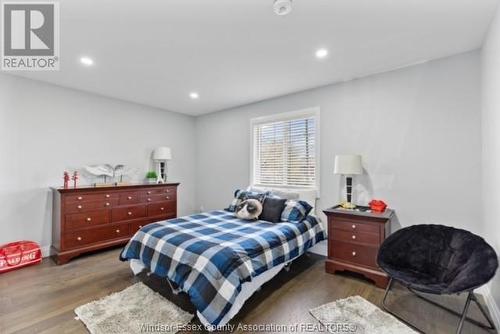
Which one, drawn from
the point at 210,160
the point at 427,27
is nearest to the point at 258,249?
the point at 427,27

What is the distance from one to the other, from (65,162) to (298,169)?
3.67 m

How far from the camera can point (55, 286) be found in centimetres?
257

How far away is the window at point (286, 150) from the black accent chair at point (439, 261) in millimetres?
1511

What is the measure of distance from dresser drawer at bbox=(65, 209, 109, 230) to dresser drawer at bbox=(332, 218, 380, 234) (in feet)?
10.9

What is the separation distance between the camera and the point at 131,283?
2.64 m

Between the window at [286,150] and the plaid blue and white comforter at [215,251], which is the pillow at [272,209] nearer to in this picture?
the plaid blue and white comforter at [215,251]

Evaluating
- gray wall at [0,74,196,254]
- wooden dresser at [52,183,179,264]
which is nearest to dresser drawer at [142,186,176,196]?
wooden dresser at [52,183,179,264]

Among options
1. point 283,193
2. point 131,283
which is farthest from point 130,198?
point 283,193

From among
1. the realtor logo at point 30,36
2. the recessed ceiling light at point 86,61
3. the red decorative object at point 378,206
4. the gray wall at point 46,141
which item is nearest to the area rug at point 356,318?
the red decorative object at point 378,206

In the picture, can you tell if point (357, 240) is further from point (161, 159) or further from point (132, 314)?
point (161, 159)

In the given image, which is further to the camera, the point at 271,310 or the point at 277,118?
the point at 277,118

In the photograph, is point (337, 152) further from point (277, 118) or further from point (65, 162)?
point (65, 162)

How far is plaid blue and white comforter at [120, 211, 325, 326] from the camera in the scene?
6.27ft

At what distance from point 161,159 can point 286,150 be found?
2.43 metres
